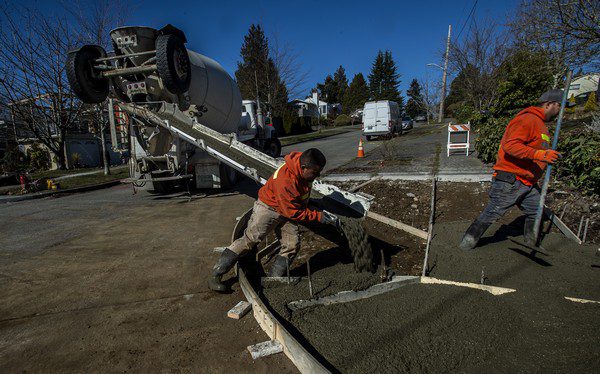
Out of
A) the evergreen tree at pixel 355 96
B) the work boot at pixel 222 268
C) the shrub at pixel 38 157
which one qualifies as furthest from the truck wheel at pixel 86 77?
the evergreen tree at pixel 355 96

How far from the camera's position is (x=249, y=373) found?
7.49ft

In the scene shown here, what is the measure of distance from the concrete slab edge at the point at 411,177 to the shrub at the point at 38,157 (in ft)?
62.8

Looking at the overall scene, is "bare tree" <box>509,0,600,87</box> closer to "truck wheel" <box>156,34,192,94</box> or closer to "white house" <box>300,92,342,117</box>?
"truck wheel" <box>156,34,192,94</box>

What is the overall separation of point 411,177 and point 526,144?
13.6ft

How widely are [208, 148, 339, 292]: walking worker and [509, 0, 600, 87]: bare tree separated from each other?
913 cm

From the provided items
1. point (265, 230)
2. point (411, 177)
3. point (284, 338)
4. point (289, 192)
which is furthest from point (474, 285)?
point (411, 177)

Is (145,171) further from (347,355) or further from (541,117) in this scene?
(541,117)

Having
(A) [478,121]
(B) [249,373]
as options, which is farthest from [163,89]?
(A) [478,121]

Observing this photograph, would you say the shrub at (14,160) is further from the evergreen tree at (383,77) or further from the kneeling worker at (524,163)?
the evergreen tree at (383,77)

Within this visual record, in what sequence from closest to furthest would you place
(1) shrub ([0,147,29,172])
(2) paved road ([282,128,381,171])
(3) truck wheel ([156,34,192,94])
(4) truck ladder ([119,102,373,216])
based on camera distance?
(4) truck ladder ([119,102,373,216]) → (3) truck wheel ([156,34,192,94]) → (2) paved road ([282,128,381,171]) → (1) shrub ([0,147,29,172])

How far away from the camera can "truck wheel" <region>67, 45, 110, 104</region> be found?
727cm

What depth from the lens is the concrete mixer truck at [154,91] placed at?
23.8 feet

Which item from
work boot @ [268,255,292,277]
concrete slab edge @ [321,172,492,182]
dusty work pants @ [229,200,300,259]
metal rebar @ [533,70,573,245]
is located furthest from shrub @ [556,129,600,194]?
work boot @ [268,255,292,277]

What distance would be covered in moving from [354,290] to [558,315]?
64.6 inches
